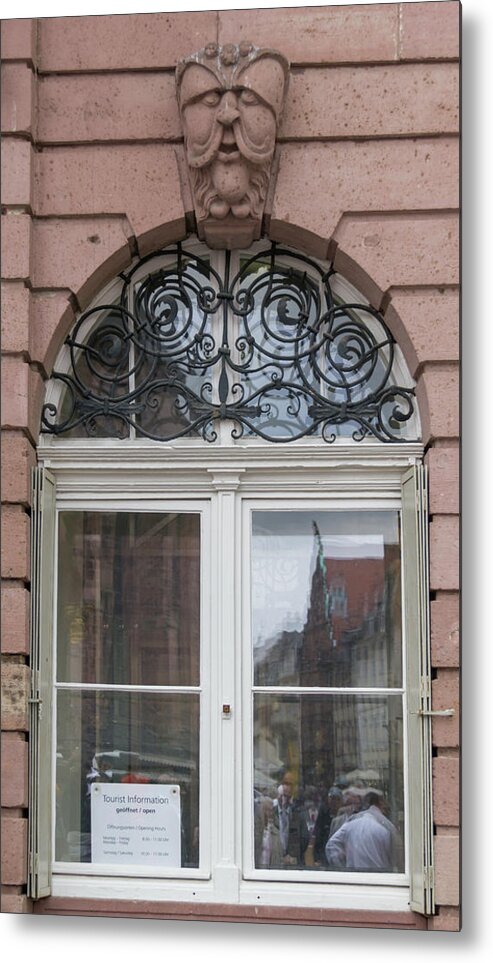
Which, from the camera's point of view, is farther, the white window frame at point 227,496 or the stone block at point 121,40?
the stone block at point 121,40

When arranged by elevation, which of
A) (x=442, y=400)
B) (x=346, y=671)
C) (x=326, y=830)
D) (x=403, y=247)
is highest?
(x=403, y=247)

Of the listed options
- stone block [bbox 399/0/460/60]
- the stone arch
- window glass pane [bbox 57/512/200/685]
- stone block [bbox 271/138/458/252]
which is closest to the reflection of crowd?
window glass pane [bbox 57/512/200/685]

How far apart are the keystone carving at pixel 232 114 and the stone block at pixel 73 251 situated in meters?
0.49

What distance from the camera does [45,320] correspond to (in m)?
5.48

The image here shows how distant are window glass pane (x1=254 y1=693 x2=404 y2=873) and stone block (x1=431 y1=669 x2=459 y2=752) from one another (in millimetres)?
288

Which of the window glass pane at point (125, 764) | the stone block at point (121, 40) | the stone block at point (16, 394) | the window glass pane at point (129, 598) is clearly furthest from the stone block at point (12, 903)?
the stone block at point (121, 40)

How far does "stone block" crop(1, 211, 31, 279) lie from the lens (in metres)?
5.42

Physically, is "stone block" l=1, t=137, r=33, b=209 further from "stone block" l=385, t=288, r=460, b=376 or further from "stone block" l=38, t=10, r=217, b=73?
"stone block" l=385, t=288, r=460, b=376

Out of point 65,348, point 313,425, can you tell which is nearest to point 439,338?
point 313,425

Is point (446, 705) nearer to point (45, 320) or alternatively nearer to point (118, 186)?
point (45, 320)

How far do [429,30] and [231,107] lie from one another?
0.96m

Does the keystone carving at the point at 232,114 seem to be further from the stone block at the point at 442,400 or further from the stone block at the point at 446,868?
the stone block at the point at 446,868

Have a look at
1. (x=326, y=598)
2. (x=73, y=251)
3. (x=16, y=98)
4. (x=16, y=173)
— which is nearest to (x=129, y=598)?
(x=326, y=598)

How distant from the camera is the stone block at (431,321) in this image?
528 cm
